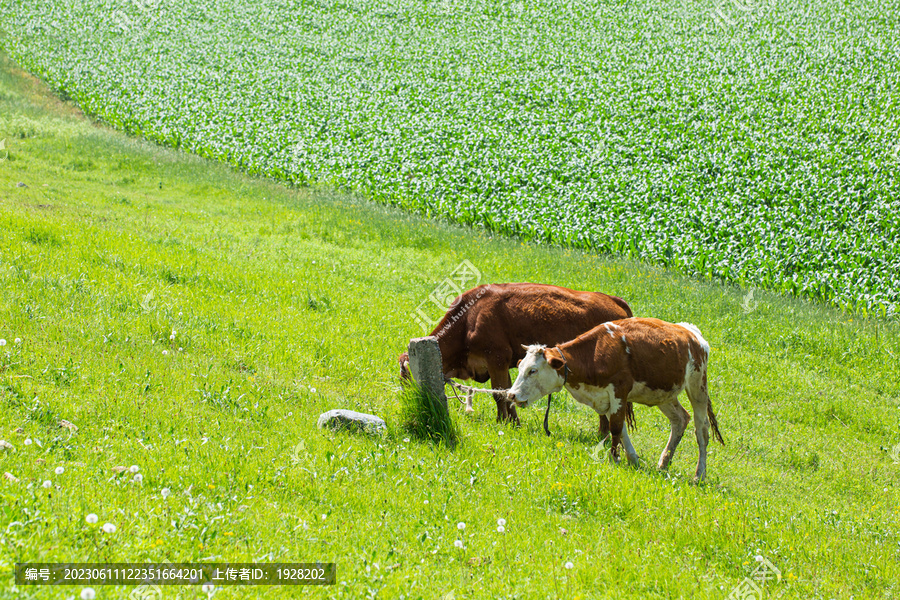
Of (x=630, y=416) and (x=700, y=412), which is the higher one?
(x=700, y=412)

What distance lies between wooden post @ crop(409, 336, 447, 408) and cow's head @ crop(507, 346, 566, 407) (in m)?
0.82

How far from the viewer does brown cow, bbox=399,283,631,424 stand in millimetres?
10062

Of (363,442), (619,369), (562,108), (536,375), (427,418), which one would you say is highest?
(562,108)

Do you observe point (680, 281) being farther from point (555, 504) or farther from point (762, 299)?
point (555, 504)

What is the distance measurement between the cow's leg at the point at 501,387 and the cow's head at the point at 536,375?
1.72 meters

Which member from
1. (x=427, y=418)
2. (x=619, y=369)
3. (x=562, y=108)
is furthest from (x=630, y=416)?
(x=562, y=108)

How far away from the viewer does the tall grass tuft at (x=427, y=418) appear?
26.6 feet

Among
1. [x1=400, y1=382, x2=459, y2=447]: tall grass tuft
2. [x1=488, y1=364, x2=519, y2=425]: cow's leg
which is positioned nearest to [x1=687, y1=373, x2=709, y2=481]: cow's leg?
[x1=488, y1=364, x2=519, y2=425]: cow's leg

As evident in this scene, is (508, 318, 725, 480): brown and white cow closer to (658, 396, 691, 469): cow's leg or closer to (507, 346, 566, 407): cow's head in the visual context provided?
(507, 346, 566, 407): cow's head

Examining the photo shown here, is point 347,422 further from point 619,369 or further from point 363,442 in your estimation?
point 619,369

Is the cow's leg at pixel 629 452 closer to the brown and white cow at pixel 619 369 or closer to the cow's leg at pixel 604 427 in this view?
the brown and white cow at pixel 619 369

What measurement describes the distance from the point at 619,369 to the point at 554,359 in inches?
37.3

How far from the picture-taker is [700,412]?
9.38 metres

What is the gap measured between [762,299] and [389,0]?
1715 inches
